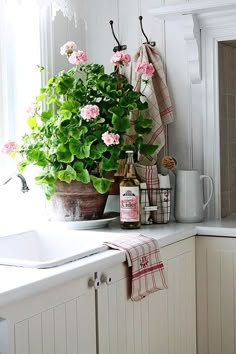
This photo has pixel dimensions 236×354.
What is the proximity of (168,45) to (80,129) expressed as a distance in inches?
26.0

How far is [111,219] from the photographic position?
2592 millimetres

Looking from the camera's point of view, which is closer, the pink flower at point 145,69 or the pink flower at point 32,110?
the pink flower at point 32,110

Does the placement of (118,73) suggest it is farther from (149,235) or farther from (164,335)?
(164,335)

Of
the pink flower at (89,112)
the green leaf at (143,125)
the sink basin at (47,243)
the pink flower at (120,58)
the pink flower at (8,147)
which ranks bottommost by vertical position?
the sink basin at (47,243)

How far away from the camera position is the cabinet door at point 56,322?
1.62 metres

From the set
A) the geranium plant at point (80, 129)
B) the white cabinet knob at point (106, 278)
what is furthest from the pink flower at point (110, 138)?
the white cabinet knob at point (106, 278)

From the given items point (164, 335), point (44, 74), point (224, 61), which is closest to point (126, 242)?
point (164, 335)

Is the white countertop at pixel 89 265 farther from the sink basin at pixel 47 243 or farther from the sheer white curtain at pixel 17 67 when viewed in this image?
the sheer white curtain at pixel 17 67

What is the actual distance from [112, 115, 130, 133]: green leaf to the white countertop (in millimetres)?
396

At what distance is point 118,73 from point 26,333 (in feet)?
4.96

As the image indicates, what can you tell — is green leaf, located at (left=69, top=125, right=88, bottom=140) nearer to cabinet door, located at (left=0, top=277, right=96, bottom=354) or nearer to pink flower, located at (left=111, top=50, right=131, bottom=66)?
pink flower, located at (left=111, top=50, right=131, bottom=66)

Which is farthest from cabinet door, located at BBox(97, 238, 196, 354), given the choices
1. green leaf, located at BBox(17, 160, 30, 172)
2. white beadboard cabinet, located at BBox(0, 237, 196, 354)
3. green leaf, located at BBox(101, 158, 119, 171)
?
green leaf, located at BBox(17, 160, 30, 172)

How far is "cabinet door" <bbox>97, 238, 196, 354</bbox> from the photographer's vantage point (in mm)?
2016

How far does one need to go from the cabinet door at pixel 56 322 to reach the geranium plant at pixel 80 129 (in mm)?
682
